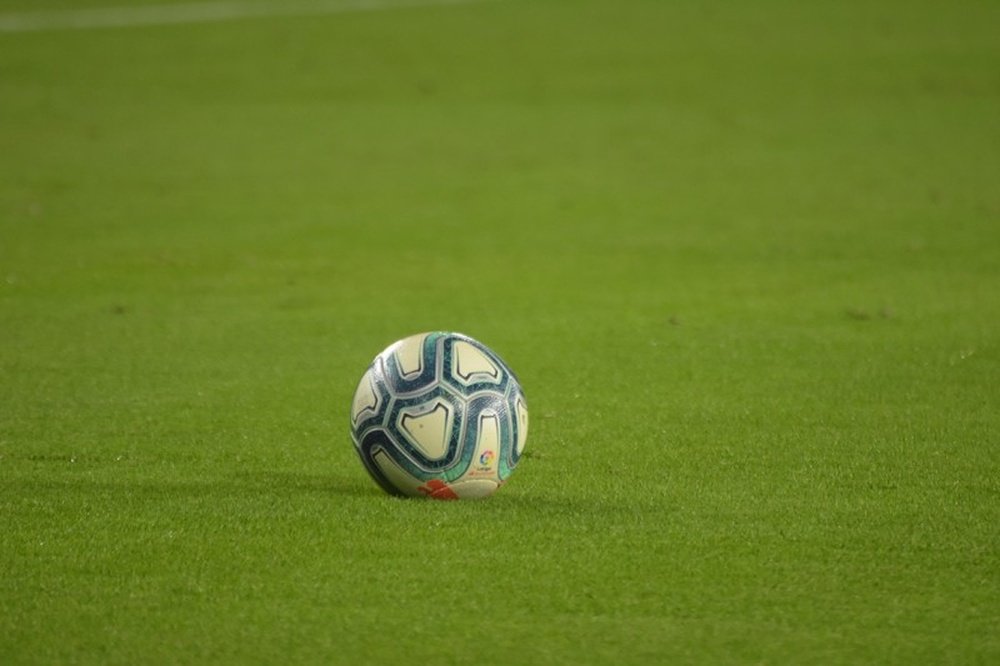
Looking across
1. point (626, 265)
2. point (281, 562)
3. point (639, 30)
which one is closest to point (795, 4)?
point (639, 30)

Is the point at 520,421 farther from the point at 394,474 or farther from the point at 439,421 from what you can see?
the point at 394,474

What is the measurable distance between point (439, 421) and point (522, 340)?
366 centimetres

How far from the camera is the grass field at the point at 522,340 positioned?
4.63 metres

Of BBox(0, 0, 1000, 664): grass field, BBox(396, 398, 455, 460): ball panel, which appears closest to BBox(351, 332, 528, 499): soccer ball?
BBox(396, 398, 455, 460): ball panel

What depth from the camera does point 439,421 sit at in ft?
17.9

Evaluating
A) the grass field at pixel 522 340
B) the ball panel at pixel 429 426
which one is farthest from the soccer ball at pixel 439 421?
the grass field at pixel 522 340

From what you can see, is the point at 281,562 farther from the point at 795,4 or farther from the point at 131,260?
the point at 795,4

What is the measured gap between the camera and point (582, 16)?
961 inches

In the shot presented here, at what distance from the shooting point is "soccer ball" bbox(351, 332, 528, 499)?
5.46 meters

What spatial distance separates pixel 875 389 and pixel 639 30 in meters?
16.4

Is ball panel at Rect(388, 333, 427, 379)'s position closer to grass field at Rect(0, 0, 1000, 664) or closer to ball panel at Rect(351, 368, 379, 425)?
ball panel at Rect(351, 368, 379, 425)

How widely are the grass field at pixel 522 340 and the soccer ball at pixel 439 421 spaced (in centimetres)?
14

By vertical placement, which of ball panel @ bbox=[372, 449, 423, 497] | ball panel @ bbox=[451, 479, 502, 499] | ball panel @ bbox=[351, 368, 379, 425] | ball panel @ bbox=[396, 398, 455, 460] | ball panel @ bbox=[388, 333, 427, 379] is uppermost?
ball panel @ bbox=[388, 333, 427, 379]

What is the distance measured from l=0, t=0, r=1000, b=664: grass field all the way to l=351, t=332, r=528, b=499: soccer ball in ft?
0.45
